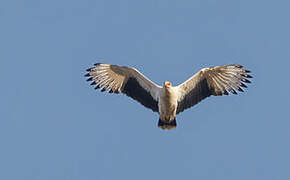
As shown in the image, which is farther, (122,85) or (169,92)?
(122,85)

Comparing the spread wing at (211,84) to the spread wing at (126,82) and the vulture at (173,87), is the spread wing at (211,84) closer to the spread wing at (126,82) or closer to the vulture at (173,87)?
the vulture at (173,87)

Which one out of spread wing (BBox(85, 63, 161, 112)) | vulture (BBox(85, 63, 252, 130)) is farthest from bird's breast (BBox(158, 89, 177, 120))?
spread wing (BBox(85, 63, 161, 112))

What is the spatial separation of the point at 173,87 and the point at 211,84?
124 cm

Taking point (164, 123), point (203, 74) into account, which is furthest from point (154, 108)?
point (203, 74)

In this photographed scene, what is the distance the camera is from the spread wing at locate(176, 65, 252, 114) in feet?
50.9

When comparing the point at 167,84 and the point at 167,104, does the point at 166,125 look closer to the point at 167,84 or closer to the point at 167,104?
the point at 167,104

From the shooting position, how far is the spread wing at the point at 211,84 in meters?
15.5

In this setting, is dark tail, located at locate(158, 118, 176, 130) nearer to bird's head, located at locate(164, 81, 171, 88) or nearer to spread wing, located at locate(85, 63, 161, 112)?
spread wing, located at locate(85, 63, 161, 112)

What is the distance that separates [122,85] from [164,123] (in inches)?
71.8

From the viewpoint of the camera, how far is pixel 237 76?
1580 centimetres

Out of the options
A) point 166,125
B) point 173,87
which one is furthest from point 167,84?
point 166,125

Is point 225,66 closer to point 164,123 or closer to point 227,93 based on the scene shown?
point 227,93

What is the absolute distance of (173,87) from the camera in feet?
50.4

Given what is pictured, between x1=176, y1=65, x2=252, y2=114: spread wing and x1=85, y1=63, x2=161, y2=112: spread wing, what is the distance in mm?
845
